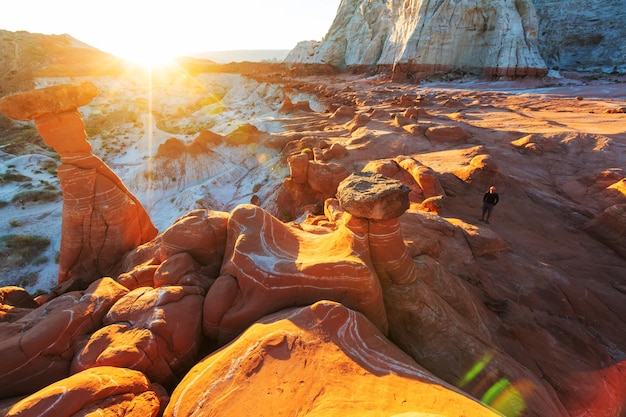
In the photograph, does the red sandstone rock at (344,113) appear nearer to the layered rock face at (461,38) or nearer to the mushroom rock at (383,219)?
the mushroom rock at (383,219)

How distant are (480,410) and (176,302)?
386 cm

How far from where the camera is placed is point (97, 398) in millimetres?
2920

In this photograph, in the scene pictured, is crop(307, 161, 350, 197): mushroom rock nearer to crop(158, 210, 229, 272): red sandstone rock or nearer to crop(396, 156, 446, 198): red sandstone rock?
crop(396, 156, 446, 198): red sandstone rock

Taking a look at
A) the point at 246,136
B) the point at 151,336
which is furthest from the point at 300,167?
the point at 246,136

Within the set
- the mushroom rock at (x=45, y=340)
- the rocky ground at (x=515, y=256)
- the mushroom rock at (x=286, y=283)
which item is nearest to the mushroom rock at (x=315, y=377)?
the rocky ground at (x=515, y=256)

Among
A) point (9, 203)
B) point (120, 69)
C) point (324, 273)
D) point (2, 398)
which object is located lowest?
point (9, 203)

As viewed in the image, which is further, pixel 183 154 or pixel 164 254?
pixel 183 154

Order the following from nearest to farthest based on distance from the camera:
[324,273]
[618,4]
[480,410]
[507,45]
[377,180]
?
1. [480,410]
2. [324,273]
3. [377,180]
4. [507,45]
5. [618,4]

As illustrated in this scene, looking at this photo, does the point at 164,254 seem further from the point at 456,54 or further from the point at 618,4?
the point at 618,4

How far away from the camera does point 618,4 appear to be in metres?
43.7

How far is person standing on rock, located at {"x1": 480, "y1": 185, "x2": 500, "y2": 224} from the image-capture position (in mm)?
8531

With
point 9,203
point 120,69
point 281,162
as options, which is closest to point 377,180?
point 281,162

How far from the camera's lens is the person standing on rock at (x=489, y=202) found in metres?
8.53

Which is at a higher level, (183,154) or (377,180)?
(377,180)
